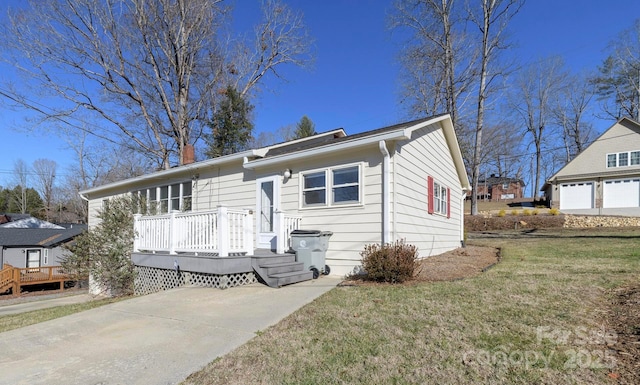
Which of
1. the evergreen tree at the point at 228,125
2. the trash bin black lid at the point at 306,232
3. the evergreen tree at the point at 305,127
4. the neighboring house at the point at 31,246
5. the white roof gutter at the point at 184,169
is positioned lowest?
the neighboring house at the point at 31,246

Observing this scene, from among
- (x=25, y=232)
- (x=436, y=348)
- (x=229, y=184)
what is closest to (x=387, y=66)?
(x=229, y=184)

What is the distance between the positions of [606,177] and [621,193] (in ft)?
4.61

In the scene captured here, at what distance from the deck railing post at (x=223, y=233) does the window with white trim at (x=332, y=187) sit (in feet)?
7.74

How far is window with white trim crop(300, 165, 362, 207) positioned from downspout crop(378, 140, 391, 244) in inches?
25.8

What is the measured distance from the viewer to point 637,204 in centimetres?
2312

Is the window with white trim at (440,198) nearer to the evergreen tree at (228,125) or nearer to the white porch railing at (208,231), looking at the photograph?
the white porch railing at (208,231)

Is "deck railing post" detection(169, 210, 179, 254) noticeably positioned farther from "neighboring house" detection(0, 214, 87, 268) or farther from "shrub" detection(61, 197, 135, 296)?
"neighboring house" detection(0, 214, 87, 268)

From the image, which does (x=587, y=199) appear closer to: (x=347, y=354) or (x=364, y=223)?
(x=364, y=223)

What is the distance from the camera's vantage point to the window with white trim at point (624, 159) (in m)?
24.0

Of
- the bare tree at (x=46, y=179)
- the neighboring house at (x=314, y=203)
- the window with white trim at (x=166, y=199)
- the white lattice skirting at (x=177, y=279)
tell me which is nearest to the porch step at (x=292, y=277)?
the neighboring house at (x=314, y=203)

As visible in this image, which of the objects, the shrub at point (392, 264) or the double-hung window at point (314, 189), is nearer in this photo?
the shrub at point (392, 264)

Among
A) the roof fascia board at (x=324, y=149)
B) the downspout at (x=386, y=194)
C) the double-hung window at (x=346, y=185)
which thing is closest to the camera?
the roof fascia board at (x=324, y=149)

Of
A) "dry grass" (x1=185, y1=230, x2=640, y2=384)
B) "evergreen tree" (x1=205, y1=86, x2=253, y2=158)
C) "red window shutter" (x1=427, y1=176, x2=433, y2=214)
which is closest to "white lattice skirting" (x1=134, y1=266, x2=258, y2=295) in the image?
"dry grass" (x1=185, y1=230, x2=640, y2=384)

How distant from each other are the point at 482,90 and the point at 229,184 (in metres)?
18.1
